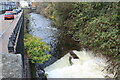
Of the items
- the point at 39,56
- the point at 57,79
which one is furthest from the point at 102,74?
the point at 39,56

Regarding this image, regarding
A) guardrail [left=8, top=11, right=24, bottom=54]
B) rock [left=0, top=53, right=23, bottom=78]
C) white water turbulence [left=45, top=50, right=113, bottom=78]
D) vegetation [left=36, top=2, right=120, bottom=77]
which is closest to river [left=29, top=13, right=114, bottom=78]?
white water turbulence [left=45, top=50, right=113, bottom=78]

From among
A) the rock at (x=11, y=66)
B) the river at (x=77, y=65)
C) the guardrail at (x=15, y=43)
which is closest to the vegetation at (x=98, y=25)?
the river at (x=77, y=65)

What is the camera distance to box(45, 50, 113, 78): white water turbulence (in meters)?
7.74

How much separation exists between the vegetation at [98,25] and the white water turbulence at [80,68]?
0.78 metres

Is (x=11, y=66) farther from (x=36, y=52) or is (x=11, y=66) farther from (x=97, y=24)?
(x=97, y=24)

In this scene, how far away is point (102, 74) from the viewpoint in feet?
24.8

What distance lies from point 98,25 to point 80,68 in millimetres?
3685

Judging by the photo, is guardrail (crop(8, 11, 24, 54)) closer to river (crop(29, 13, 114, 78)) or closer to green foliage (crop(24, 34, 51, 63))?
green foliage (crop(24, 34, 51, 63))

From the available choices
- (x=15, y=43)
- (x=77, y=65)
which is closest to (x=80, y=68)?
(x=77, y=65)

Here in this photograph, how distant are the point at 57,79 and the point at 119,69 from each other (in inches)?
139

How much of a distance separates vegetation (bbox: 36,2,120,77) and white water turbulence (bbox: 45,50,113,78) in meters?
0.78

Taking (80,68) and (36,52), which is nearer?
(36,52)

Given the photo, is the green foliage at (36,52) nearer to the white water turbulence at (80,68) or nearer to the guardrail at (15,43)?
the white water turbulence at (80,68)

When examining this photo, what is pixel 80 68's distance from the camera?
8.38 m
